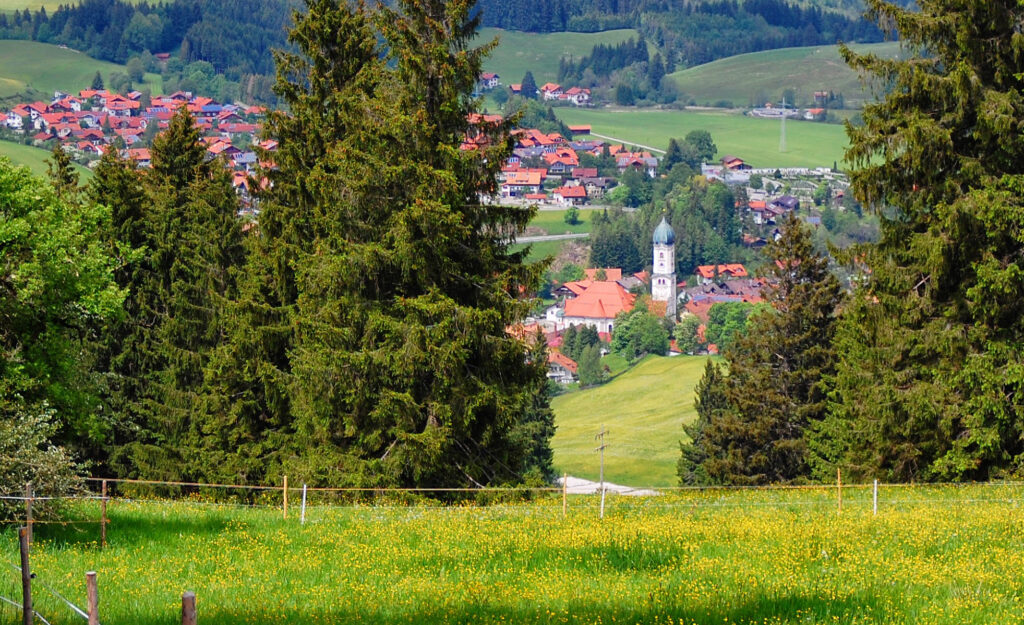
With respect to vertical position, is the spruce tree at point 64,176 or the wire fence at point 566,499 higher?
the spruce tree at point 64,176

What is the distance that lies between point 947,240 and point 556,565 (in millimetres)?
12720

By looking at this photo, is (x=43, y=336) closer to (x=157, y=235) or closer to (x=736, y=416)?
(x=157, y=235)

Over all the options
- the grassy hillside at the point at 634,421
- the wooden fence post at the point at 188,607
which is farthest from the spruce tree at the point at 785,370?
the grassy hillside at the point at 634,421

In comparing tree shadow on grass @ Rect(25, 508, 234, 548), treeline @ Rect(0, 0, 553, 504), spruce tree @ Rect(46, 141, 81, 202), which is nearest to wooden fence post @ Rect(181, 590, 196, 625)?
tree shadow on grass @ Rect(25, 508, 234, 548)

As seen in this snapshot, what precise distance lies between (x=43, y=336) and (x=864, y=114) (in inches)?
695

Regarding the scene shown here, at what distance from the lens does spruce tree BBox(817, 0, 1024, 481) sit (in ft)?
78.5

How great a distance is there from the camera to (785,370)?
44.7 metres

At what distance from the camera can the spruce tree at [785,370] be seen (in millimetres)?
43938

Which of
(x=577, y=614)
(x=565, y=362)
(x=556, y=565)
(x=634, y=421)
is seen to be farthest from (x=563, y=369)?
(x=577, y=614)

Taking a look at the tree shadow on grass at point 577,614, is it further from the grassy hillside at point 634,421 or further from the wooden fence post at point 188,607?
the grassy hillside at point 634,421

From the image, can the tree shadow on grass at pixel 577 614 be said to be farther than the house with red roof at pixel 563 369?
No

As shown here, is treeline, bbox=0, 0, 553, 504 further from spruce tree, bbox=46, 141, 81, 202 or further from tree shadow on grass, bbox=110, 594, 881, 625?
spruce tree, bbox=46, 141, 81, 202

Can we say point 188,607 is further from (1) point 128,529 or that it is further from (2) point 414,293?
(2) point 414,293

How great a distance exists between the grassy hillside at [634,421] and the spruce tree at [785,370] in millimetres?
47714
